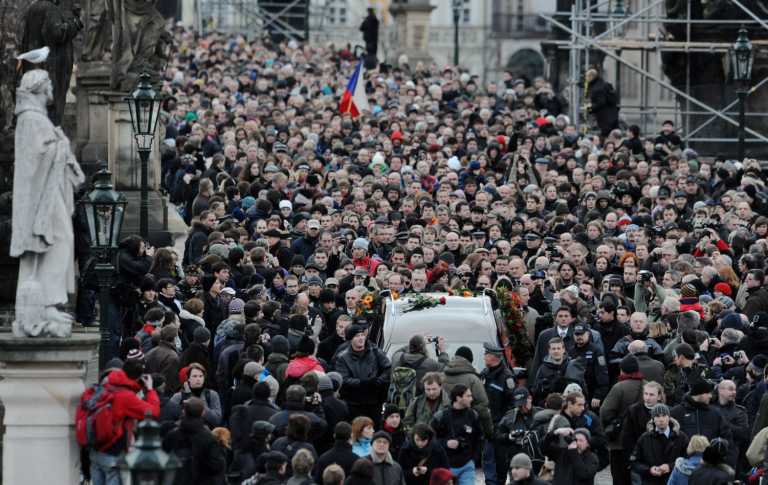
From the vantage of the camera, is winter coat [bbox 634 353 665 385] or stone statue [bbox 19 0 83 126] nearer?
winter coat [bbox 634 353 665 385]

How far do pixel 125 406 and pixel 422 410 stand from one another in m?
3.40

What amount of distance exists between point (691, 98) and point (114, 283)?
2042cm

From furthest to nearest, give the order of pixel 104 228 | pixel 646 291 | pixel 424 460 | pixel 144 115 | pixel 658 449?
pixel 144 115 < pixel 646 291 < pixel 104 228 < pixel 658 449 < pixel 424 460

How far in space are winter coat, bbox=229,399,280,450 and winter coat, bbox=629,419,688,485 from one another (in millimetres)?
2877

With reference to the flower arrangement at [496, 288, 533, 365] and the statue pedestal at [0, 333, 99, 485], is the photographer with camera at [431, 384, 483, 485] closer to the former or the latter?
the statue pedestal at [0, 333, 99, 485]

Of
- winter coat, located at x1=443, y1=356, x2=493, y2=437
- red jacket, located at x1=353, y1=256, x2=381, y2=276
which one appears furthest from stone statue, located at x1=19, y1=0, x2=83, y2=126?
red jacket, located at x1=353, y1=256, x2=381, y2=276

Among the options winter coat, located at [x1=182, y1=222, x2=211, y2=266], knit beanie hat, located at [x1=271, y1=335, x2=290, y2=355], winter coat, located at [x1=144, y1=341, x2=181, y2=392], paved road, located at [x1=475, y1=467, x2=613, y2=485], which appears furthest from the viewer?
winter coat, located at [x1=182, y1=222, x2=211, y2=266]

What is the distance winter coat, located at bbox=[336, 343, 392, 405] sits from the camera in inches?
803

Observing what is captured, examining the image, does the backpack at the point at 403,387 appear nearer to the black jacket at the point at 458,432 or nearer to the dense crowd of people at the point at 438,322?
the dense crowd of people at the point at 438,322

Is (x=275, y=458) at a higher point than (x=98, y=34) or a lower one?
lower

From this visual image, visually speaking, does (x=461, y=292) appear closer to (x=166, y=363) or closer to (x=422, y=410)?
(x=422, y=410)

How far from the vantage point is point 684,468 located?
1794 centimetres

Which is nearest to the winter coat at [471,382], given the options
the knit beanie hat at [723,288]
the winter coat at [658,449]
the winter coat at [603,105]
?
the winter coat at [658,449]

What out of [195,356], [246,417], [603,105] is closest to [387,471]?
[246,417]
